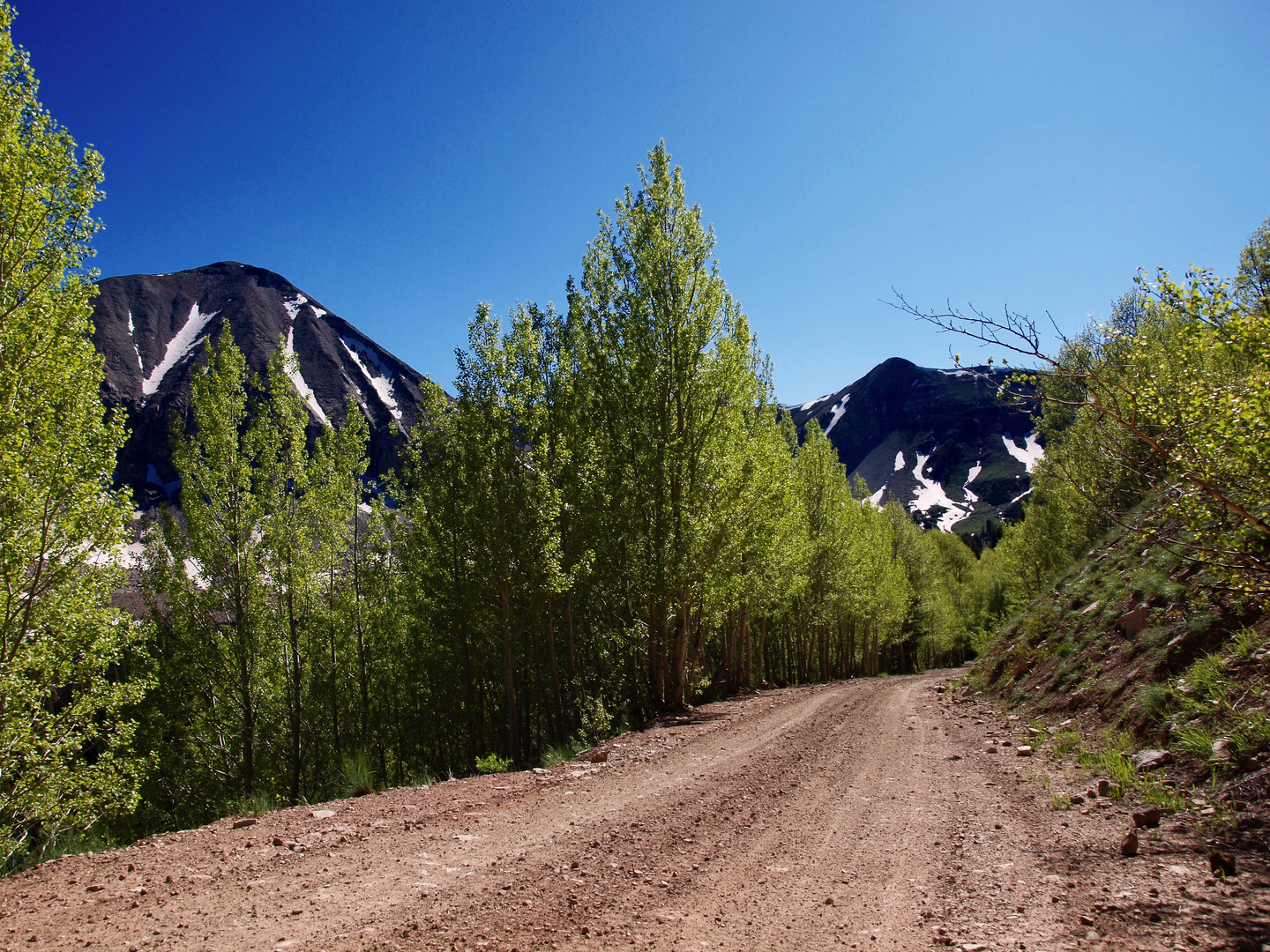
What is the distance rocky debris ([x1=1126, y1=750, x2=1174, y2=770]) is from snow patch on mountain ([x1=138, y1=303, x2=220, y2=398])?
178368mm

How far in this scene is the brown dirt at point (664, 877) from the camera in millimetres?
Result: 3357

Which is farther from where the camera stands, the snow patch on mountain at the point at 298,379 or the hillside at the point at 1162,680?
the snow patch on mountain at the point at 298,379

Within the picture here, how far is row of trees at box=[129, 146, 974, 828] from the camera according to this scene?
14047 mm

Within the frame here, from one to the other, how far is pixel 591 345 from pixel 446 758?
68.7 feet

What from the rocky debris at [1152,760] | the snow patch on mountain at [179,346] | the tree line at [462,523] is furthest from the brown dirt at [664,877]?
the snow patch on mountain at [179,346]

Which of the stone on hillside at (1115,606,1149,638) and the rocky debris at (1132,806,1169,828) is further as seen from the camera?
the stone on hillside at (1115,606,1149,638)

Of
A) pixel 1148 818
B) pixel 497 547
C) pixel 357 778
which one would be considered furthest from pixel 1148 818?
pixel 497 547

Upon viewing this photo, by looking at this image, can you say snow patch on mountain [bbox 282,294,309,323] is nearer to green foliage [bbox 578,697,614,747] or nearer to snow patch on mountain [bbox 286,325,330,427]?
snow patch on mountain [bbox 286,325,330,427]

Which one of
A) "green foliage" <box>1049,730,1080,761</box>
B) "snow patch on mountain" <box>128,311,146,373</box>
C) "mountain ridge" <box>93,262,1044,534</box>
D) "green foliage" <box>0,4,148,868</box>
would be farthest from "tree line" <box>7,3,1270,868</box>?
"snow patch on mountain" <box>128,311,146,373</box>

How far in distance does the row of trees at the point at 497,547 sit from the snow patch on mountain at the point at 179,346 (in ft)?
509

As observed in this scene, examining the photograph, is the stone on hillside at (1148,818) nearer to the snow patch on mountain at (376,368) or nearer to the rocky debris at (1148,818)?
the rocky debris at (1148,818)

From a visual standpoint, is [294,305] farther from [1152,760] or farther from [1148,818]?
[1148,818]

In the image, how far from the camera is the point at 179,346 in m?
159

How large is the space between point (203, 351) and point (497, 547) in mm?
162232
